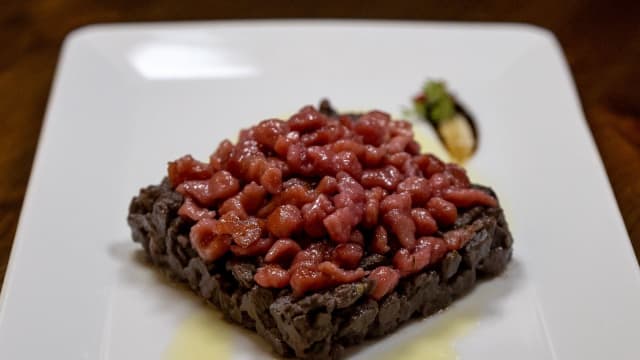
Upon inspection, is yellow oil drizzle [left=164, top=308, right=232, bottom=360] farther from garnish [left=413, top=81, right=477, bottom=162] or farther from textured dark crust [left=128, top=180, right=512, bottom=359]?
garnish [left=413, top=81, right=477, bottom=162]

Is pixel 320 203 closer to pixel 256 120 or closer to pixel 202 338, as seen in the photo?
pixel 202 338

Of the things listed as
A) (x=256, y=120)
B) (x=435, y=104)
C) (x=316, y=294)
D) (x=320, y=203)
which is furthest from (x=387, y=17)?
(x=316, y=294)

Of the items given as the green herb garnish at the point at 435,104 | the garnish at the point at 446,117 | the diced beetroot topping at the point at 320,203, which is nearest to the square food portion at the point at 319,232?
the diced beetroot topping at the point at 320,203

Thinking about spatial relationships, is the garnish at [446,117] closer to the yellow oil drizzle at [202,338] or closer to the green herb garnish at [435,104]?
the green herb garnish at [435,104]

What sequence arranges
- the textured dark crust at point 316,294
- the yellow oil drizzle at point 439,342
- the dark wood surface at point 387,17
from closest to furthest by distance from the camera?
1. the textured dark crust at point 316,294
2. the yellow oil drizzle at point 439,342
3. the dark wood surface at point 387,17

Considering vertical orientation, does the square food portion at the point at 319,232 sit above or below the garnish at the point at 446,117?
below

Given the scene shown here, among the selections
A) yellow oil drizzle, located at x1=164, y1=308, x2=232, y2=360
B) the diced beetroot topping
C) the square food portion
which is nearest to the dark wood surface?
the square food portion
